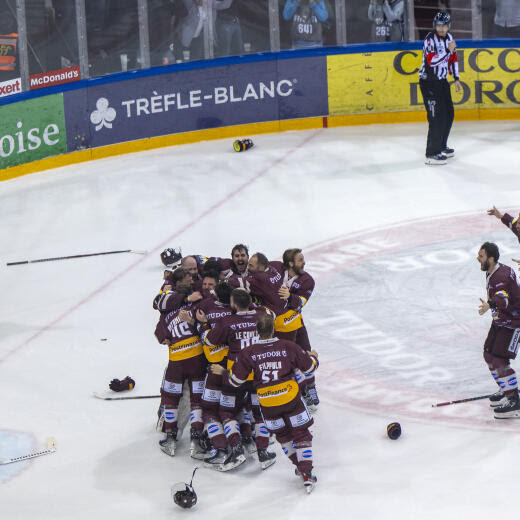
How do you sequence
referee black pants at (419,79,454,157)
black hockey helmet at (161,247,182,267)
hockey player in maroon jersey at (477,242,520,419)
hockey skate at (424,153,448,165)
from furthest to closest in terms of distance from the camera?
1. hockey skate at (424,153,448,165)
2. referee black pants at (419,79,454,157)
3. black hockey helmet at (161,247,182,267)
4. hockey player in maroon jersey at (477,242,520,419)

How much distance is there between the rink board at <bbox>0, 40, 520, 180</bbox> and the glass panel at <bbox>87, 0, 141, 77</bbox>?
20 cm

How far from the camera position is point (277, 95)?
54.1 ft


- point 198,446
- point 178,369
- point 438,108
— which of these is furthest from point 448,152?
point 198,446

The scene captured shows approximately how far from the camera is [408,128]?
16359mm

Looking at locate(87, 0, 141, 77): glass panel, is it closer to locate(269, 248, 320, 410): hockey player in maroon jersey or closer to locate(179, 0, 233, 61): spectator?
locate(179, 0, 233, 61): spectator

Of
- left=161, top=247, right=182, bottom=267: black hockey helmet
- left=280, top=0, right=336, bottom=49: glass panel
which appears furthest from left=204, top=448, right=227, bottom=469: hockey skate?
left=280, top=0, right=336, bottom=49: glass panel

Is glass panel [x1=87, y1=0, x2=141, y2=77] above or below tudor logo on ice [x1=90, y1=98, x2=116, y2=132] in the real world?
above

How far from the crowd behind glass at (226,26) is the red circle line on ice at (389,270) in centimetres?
480

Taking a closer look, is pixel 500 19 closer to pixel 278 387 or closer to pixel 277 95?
pixel 277 95

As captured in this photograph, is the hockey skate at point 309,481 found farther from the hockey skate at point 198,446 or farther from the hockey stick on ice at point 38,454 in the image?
the hockey stick on ice at point 38,454

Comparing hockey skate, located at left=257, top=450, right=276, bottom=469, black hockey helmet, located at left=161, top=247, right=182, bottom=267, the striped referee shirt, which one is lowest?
hockey skate, located at left=257, top=450, right=276, bottom=469

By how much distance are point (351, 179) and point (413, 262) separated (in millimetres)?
3033

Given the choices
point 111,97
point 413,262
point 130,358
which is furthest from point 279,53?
point 130,358

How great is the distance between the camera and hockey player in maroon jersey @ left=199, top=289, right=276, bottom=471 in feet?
24.9
